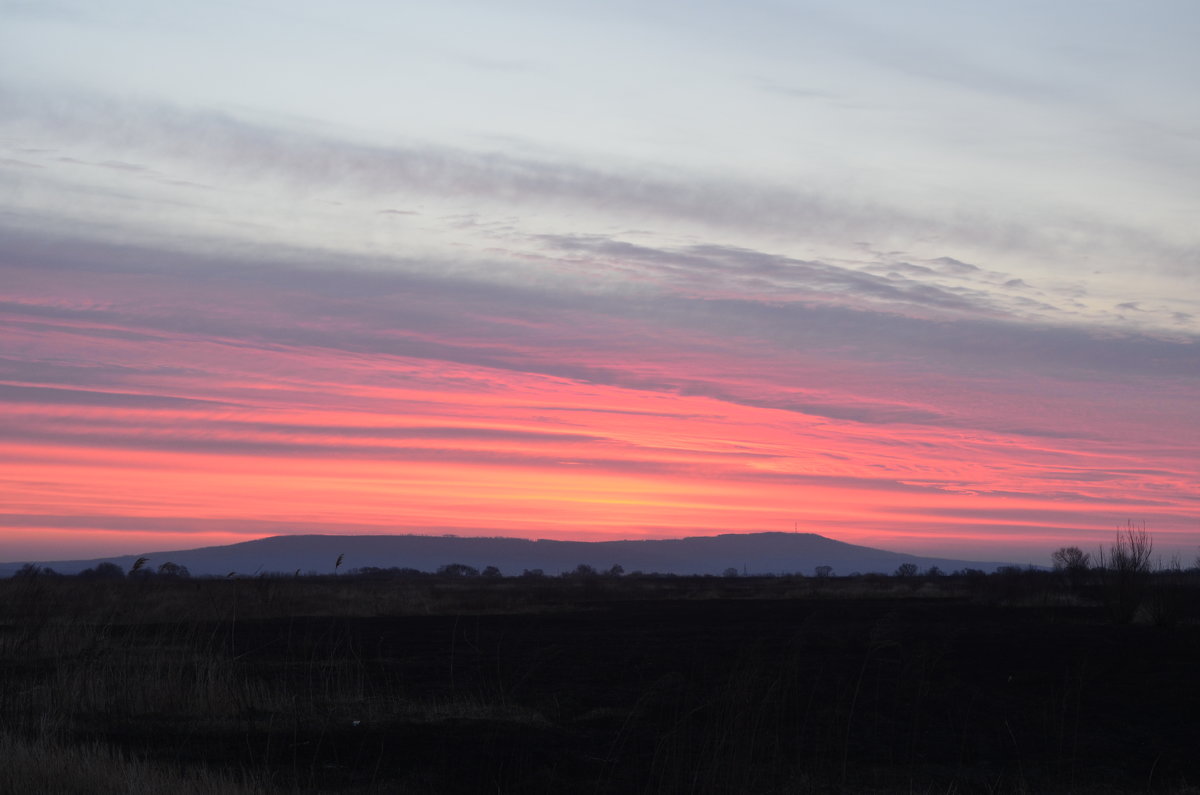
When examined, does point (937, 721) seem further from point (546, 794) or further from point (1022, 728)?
point (546, 794)

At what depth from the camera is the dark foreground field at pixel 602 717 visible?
33.8ft

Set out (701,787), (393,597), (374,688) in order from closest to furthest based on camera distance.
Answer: (701,787) < (374,688) < (393,597)

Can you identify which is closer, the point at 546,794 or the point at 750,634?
the point at 546,794

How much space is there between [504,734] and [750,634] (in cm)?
1667

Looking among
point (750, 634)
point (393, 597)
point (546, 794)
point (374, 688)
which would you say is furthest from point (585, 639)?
point (393, 597)

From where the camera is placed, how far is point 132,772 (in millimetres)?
9047

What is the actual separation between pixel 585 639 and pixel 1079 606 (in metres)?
26.2

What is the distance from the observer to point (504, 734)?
43.0ft

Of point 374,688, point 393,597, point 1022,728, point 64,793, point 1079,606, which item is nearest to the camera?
point 64,793

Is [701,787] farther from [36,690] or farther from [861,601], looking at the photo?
[861,601]

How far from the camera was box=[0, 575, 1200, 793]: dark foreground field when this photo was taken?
10.3 metres

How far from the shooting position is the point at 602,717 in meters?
14.9

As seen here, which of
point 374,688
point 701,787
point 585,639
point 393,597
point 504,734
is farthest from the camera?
point 393,597

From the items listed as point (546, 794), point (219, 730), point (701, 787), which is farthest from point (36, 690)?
point (701, 787)
